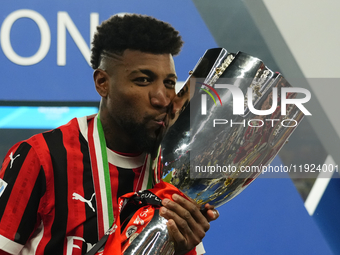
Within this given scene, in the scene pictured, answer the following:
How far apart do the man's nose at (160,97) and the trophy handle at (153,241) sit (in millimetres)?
289

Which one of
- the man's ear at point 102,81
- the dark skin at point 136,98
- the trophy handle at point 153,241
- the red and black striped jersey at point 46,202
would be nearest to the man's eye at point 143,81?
the dark skin at point 136,98

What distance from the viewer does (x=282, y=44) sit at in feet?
5.63

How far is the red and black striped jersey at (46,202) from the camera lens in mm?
876

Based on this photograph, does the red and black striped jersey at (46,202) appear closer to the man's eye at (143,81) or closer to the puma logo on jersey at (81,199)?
the puma logo on jersey at (81,199)

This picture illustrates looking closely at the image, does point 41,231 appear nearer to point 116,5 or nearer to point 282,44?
point 116,5

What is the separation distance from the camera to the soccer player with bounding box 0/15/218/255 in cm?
88

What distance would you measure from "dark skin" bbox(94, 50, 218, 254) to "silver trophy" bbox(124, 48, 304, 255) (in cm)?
Result: 5

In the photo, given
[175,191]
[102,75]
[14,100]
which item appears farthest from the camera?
[14,100]

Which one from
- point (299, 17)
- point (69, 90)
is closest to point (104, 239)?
point (69, 90)

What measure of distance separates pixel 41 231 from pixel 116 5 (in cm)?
111

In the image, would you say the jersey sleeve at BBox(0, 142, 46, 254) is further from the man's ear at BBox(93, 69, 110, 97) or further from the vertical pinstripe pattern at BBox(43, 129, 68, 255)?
the man's ear at BBox(93, 69, 110, 97)

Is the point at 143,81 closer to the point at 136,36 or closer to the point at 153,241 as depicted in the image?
the point at 136,36

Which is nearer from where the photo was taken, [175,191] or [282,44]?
[175,191]

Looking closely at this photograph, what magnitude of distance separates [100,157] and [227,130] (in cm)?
35
